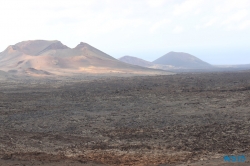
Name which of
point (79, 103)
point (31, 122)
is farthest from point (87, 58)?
point (31, 122)

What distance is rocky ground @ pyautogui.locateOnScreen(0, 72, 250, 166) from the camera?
29.2 ft

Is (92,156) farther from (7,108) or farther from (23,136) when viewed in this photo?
(7,108)

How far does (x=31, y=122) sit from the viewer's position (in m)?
14.1

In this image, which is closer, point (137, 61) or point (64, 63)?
point (64, 63)

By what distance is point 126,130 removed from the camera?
1234 centimetres

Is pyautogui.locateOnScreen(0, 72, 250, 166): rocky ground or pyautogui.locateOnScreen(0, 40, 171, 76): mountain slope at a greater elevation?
pyautogui.locateOnScreen(0, 40, 171, 76): mountain slope

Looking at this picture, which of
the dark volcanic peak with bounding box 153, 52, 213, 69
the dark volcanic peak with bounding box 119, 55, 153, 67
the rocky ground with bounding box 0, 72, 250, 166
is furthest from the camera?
the dark volcanic peak with bounding box 153, 52, 213, 69

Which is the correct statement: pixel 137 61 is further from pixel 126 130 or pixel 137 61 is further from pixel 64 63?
pixel 126 130

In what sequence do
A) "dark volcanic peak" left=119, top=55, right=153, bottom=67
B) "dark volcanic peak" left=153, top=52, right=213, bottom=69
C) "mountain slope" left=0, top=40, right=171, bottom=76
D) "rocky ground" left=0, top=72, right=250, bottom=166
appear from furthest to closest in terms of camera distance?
1. "dark volcanic peak" left=153, top=52, right=213, bottom=69
2. "dark volcanic peak" left=119, top=55, right=153, bottom=67
3. "mountain slope" left=0, top=40, right=171, bottom=76
4. "rocky ground" left=0, top=72, right=250, bottom=166

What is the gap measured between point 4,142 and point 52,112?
232 inches

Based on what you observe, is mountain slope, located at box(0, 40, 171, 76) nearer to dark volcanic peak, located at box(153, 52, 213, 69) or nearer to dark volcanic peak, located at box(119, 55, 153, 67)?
dark volcanic peak, located at box(119, 55, 153, 67)

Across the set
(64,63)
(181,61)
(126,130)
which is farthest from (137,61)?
(126,130)

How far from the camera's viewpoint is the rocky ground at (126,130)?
8898mm

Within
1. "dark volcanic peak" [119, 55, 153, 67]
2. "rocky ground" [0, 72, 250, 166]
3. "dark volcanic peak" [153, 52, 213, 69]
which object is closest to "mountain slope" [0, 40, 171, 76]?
"rocky ground" [0, 72, 250, 166]
